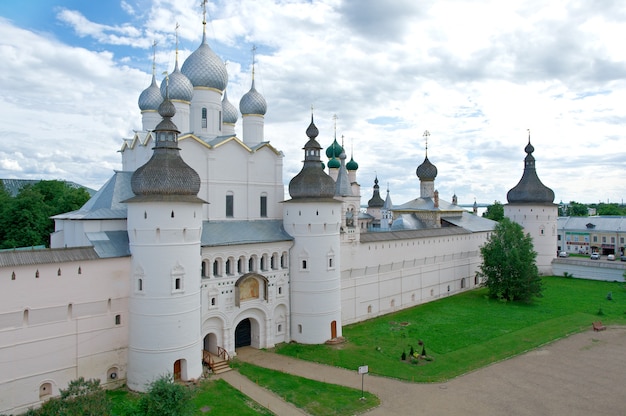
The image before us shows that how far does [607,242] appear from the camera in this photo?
4934 centimetres

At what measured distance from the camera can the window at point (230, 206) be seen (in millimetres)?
21469

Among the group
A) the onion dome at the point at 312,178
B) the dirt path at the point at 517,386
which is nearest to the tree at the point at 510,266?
the dirt path at the point at 517,386

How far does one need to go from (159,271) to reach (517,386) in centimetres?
1329

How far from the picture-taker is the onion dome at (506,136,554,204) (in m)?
38.1

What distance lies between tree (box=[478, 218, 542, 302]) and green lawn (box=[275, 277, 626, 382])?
902mm

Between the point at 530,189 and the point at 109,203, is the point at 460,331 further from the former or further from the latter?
the point at 530,189

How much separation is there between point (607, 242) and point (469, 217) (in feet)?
74.7

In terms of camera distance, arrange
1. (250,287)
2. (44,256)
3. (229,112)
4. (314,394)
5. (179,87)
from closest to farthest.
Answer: (44,256) < (314,394) < (250,287) < (179,87) < (229,112)

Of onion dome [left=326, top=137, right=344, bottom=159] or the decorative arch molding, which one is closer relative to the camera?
the decorative arch molding

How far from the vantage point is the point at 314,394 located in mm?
15828

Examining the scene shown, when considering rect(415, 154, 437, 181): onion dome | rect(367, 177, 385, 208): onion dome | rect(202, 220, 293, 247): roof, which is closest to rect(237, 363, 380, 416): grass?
rect(202, 220, 293, 247): roof

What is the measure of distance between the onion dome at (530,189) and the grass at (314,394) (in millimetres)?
28313

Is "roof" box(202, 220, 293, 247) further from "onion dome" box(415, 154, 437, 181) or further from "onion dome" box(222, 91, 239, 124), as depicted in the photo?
"onion dome" box(415, 154, 437, 181)

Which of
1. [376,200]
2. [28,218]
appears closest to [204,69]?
[28,218]
